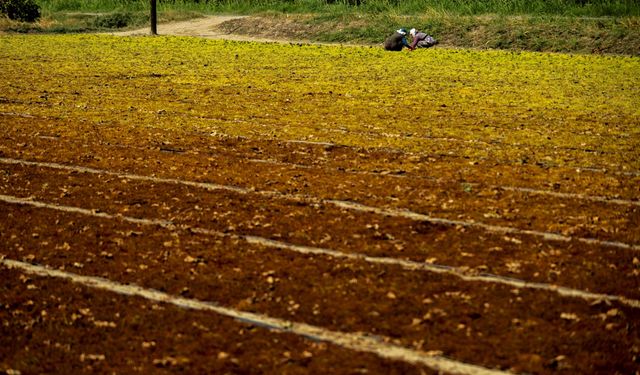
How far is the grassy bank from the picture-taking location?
27844mm

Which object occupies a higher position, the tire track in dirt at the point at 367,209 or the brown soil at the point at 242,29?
the tire track in dirt at the point at 367,209

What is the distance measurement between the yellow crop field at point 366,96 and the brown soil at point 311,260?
1.68 m

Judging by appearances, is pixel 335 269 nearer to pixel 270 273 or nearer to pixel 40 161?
pixel 270 273

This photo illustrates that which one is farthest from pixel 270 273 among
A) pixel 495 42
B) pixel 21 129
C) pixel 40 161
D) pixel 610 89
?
pixel 495 42

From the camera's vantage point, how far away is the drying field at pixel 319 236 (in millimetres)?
4887

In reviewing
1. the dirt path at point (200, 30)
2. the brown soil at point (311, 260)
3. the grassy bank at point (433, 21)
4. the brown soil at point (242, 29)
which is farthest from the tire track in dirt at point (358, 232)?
the dirt path at point (200, 30)

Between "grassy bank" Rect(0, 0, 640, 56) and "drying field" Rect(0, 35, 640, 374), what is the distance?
13.3 m

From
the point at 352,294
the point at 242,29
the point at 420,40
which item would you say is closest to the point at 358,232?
the point at 352,294

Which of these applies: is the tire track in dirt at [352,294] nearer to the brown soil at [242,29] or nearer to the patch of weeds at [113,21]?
the brown soil at [242,29]

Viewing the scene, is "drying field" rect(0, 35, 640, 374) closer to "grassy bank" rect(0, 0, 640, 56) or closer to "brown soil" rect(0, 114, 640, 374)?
"brown soil" rect(0, 114, 640, 374)

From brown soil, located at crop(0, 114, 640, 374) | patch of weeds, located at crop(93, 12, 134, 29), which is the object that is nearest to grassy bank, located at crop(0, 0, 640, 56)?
patch of weeds, located at crop(93, 12, 134, 29)

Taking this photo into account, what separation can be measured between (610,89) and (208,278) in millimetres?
13072

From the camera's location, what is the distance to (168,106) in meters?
14.3

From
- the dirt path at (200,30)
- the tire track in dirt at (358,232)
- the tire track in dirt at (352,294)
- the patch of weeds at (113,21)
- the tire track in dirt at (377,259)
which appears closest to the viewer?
the tire track in dirt at (352,294)
